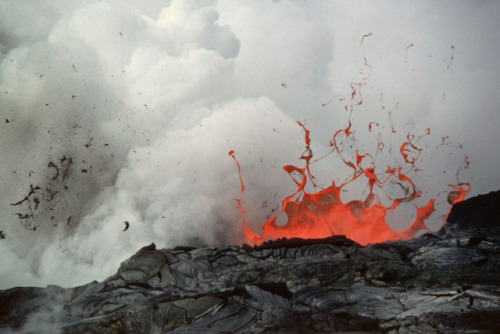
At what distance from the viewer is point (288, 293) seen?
8422mm

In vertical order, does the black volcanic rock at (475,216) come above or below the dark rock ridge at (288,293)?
above

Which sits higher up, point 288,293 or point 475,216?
point 475,216

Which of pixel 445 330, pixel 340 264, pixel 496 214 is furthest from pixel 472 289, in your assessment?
pixel 496 214

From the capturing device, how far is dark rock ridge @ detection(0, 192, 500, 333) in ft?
22.6

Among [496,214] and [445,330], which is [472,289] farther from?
[496,214]

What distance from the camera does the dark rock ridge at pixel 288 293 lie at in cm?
688

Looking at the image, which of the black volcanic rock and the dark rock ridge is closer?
the dark rock ridge

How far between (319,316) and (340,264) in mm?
2596

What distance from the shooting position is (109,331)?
23.4ft

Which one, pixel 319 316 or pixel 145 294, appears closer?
pixel 319 316

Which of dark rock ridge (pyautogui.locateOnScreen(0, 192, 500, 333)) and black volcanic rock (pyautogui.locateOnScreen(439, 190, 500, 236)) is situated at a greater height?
black volcanic rock (pyautogui.locateOnScreen(439, 190, 500, 236))

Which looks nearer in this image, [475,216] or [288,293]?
[288,293]

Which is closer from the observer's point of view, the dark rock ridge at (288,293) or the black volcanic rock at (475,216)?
the dark rock ridge at (288,293)

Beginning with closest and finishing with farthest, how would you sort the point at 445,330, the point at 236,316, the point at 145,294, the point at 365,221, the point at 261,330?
1. the point at 445,330
2. the point at 261,330
3. the point at 236,316
4. the point at 145,294
5. the point at 365,221
